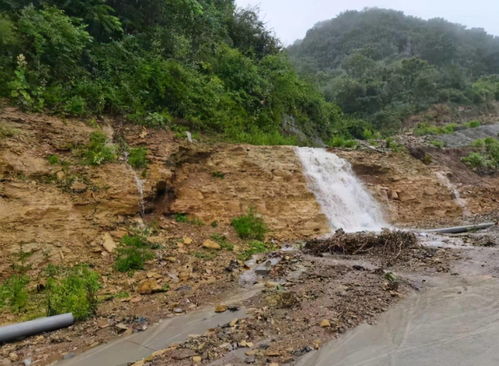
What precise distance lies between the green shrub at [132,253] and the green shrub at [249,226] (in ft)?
7.28

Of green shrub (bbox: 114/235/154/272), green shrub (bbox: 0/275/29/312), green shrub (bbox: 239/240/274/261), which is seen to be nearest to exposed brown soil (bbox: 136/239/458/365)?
green shrub (bbox: 239/240/274/261)

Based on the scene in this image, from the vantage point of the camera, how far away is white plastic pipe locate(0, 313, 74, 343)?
175 inches

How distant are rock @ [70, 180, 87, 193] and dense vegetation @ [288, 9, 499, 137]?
18712 mm

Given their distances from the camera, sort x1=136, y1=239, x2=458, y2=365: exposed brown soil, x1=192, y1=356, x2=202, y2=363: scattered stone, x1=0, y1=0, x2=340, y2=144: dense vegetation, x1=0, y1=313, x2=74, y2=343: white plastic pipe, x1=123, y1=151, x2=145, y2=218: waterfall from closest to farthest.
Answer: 1. x1=192, y1=356, x2=202, y2=363: scattered stone
2. x1=136, y1=239, x2=458, y2=365: exposed brown soil
3. x1=0, y1=313, x2=74, y2=343: white plastic pipe
4. x1=123, y1=151, x2=145, y2=218: waterfall
5. x1=0, y1=0, x2=340, y2=144: dense vegetation

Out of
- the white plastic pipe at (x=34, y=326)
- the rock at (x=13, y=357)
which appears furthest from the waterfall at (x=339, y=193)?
the rock at (x=13, y=357)

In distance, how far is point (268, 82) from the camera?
15281 millimetres

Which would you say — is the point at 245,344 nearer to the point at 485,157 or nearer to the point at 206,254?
the point at 206,254

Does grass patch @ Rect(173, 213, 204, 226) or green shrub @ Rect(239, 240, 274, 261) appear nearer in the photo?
green shrub @ Rect(239, 240, 274, 261)

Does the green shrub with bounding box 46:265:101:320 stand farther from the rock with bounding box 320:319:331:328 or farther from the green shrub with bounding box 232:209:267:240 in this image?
the green shrub with bounding box 232:209:267:240

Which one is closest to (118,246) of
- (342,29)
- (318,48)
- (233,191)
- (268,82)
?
(233,191)

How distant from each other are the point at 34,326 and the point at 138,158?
4.54m

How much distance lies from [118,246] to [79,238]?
666 mm

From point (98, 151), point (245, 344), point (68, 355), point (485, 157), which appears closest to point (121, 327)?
point (68, 355)

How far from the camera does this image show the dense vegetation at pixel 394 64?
34.6 m
